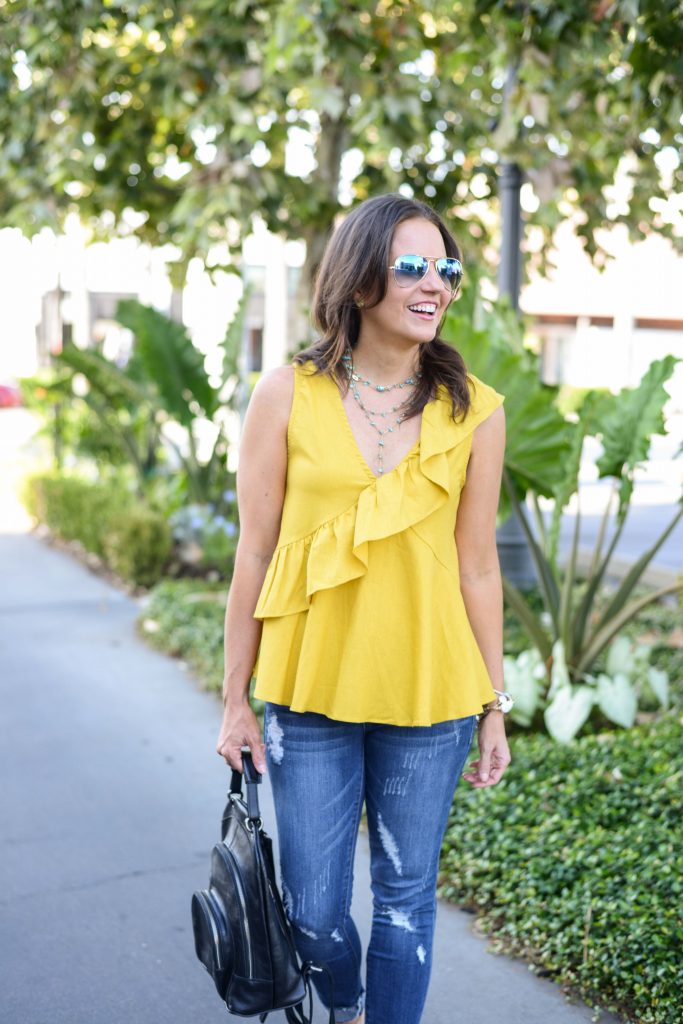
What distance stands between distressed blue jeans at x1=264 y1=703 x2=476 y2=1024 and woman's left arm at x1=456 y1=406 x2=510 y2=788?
6.6 inches

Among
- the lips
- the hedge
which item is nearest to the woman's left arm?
the lips

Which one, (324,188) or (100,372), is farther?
(100,372)

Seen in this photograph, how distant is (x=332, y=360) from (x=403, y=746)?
0.78 m

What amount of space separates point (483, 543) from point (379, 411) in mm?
357

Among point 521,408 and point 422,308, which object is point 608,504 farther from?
point 422,308

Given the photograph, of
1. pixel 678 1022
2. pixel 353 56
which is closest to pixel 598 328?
pixel 353 56

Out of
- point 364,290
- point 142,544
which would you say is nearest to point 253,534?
point 364,290

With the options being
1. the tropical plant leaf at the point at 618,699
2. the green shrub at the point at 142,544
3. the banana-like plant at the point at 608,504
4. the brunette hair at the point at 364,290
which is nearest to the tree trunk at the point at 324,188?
the green shrub at the point at 142,544

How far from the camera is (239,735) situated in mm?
2357

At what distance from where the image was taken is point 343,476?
2.24 metres

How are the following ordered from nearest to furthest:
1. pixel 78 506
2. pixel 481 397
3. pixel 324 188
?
pixel 481 397, pixel 324 188, pixel 78 506

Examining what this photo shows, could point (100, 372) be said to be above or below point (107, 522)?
above

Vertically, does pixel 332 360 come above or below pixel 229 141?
below

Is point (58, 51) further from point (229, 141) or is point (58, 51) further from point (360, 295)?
point (360, 295)
